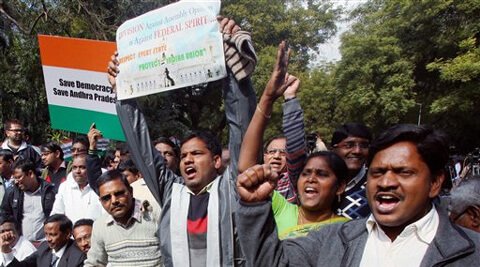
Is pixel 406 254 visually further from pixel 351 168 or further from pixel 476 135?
pixel 476 135

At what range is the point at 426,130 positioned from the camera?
1.66 meters

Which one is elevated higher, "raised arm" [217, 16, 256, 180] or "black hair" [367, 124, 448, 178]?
"raised arm" [217, 16, 256, 180]

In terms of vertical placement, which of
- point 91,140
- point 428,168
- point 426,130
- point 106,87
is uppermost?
Answer: point 106,87

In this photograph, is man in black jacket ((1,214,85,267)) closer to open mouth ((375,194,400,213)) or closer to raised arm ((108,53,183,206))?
raised arm ((108,53,183,206))

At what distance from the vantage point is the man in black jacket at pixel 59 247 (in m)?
4.13

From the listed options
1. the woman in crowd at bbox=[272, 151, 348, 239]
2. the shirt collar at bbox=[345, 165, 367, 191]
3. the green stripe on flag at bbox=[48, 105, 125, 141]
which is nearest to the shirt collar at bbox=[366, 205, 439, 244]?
the woman in crowd at bbox=[272, 151, 348, 239]

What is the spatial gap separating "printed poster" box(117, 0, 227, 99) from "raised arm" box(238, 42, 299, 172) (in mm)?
499

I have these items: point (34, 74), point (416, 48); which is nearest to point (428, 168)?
point (34, 74)

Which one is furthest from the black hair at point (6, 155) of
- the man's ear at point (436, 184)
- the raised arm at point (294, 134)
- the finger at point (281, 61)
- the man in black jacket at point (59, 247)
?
the man's ear at point (436, 184)

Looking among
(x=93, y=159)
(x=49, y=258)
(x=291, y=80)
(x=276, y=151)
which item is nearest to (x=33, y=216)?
(x=49, y=258)

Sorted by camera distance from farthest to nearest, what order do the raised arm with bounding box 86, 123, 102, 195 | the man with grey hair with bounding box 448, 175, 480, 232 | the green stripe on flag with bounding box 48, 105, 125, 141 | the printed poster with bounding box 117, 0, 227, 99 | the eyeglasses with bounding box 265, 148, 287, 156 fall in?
the green stripe on flag with bounding box 48, 105, 125, 141 → the raised arm with bounding box 86, 123, 102, 195 → the eyeglasses with bounding box 265, 148, 287, 156 → the printed poster with bounding box 117, 0, 227, 99 → the man with grey hair with bounding box 448, 175, 480, 232

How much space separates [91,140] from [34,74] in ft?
23.7

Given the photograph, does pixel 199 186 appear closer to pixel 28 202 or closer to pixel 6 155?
pixel 28 202

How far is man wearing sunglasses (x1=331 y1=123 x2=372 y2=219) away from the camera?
278 cm
